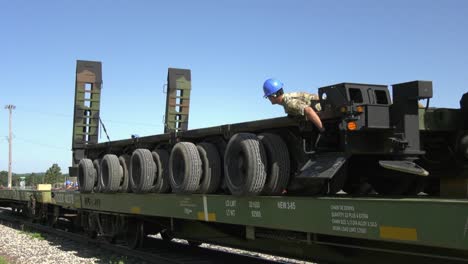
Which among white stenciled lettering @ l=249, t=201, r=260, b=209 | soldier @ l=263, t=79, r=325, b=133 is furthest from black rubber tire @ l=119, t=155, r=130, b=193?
soldier @ l=263, t=79, r=325, b=133

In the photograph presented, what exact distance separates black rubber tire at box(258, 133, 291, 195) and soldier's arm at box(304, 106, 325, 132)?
83 centimetres

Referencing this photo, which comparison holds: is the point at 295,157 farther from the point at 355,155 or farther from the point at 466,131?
the point at 466,131

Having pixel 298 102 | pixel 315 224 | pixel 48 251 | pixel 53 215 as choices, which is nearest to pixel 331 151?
pixel 298 102

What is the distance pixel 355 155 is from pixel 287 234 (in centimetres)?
125

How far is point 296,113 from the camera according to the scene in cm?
596

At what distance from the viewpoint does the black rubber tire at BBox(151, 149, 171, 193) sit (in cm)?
909

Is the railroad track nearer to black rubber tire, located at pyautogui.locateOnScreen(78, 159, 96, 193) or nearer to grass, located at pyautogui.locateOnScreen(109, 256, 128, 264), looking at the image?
grass, located at pyautogui.locateOnScreen(109, 256, 128, 264)

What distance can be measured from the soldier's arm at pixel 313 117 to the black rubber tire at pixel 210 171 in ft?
7.78

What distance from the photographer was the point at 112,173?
10422mm

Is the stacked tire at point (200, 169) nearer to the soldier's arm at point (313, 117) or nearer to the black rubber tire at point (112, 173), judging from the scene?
the black rubber tire at point (112, 173)

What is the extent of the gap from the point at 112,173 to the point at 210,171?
3345mm

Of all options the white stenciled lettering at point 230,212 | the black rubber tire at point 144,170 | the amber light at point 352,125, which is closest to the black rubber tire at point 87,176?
the black rubber tire at point 144,170

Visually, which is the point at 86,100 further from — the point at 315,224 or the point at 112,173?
the point at 315,224

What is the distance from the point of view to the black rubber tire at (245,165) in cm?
634
